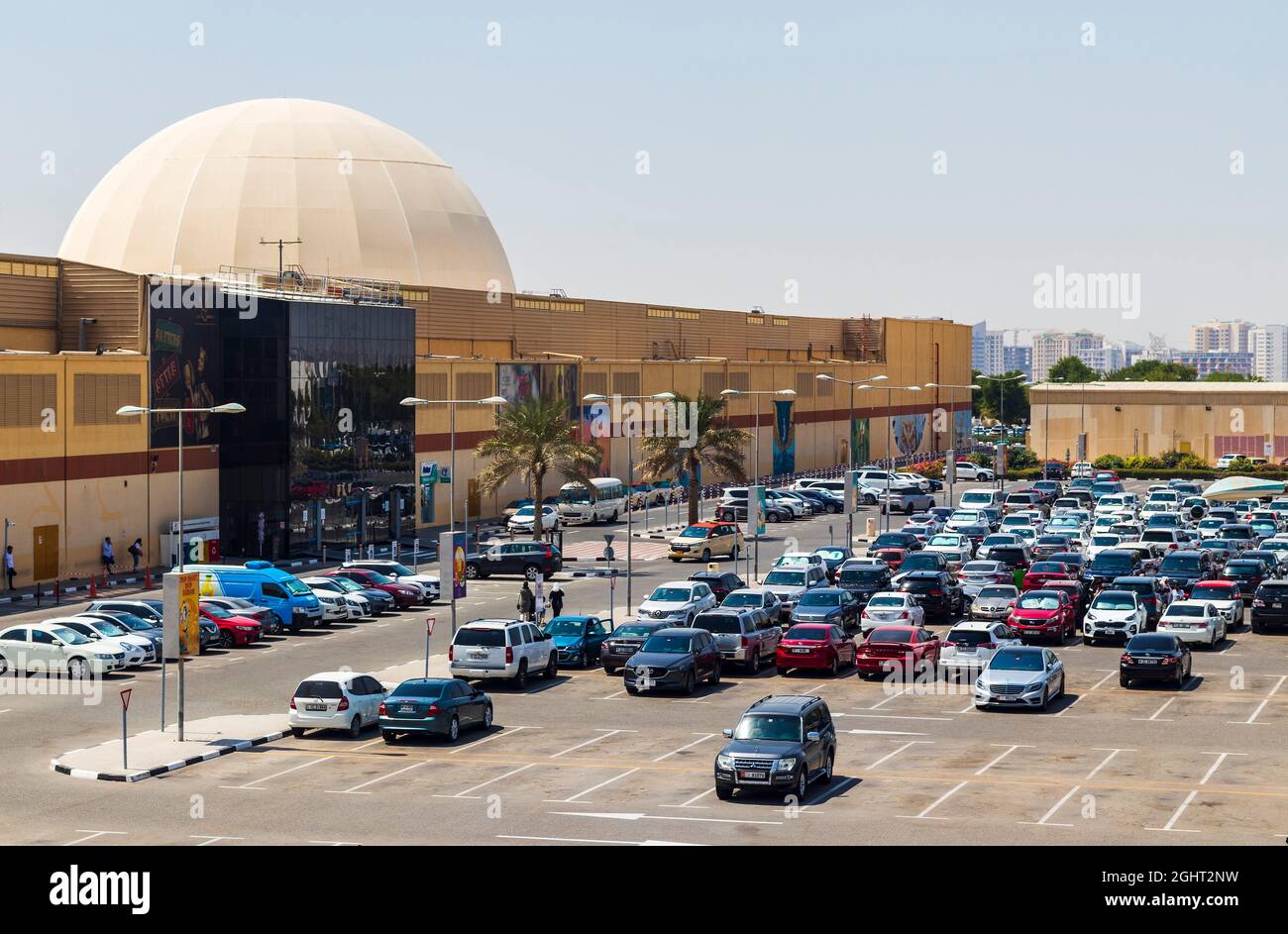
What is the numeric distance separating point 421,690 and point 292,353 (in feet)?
136

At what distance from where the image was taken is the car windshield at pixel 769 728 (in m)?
29.4

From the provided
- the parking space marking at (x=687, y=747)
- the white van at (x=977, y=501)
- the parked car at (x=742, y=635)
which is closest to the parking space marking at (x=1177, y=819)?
the parking space marking at (x=687, y=747)

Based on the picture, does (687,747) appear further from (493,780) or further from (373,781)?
(373,781)

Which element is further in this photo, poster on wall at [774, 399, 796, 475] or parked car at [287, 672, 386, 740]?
poster on wall at [774, 399, 796, 475]

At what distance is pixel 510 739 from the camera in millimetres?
35281

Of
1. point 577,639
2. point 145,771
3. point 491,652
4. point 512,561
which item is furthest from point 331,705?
point 512,561

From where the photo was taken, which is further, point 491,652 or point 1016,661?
point 491,652

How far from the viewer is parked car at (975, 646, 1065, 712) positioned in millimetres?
38188

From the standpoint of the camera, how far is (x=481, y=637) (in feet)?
137

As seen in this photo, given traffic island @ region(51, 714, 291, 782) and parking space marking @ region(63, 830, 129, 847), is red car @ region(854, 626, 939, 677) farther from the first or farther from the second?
parking space marking @ region(63, 830, 129, 847)

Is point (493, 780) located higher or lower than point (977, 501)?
lower

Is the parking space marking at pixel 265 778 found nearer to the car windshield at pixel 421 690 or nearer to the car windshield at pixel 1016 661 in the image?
A: the car windshield at pixel 421 690

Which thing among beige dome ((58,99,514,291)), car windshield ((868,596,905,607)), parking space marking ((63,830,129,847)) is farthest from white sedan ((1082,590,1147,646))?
beige dome ((58,99,514,291))

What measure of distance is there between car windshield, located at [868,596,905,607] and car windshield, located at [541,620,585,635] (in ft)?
28.3
